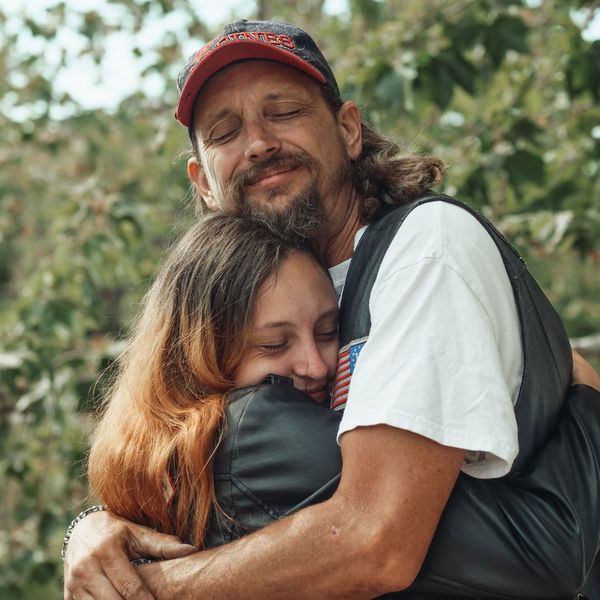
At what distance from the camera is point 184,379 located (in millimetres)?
2121

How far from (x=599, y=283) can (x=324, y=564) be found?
10871 mm

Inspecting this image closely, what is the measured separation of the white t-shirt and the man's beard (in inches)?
20.8

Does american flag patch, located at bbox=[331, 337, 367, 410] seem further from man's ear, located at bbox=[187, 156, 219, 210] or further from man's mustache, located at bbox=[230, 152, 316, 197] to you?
man's ear, located at bbox=[187, 156, 219, 210]

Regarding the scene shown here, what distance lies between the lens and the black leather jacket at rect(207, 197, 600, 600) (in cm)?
172

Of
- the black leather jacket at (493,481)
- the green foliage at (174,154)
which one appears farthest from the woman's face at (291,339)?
the green foliage at (174,154)

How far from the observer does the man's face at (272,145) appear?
240 cm

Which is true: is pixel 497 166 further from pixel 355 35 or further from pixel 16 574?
pixel 16 574

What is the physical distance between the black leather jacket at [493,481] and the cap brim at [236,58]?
63cm

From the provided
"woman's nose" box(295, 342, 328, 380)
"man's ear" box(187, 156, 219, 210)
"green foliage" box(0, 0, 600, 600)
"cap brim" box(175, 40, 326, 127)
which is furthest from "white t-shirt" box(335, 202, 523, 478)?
"green foliage" box(0, 0, 600, 600)

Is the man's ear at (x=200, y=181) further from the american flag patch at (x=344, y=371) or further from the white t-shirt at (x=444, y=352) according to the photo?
the white t-shirt at (x=444, y=352)

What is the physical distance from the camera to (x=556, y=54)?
14.6 feet

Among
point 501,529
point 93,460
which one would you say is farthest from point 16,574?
point 501,529

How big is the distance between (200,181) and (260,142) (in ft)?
1.54

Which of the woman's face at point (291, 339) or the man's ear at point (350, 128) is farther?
the man's ear at point (350, 128)
